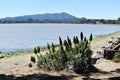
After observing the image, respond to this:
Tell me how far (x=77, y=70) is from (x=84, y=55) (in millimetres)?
994

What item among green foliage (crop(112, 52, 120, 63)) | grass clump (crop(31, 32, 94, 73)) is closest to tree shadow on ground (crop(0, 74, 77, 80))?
grass clump (crop(31, 32, 94, 73))

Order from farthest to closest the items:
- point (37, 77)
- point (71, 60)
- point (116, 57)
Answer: point (116, 57) < point (71, 60) < point (37, 77)

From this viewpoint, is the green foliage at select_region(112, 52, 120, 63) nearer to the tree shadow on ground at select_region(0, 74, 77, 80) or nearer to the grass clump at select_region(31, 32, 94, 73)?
the grass clump at select_region(31, 32, 94, 73)

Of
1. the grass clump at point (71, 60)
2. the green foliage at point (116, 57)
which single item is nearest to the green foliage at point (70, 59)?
the grass clump at point (71, 60)

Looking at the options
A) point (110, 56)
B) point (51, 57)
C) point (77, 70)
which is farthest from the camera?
point (110, 56)

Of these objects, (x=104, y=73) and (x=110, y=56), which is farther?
(x=110, y=56)

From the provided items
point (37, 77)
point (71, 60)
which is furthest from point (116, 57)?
point (37, 77)

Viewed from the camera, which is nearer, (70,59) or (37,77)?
(37,77)

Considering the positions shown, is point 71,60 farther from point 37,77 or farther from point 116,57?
point 116,57

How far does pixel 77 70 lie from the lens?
1546 cm

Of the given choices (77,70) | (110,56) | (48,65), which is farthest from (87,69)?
(110,56)

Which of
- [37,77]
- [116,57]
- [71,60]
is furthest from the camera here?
[116,57]

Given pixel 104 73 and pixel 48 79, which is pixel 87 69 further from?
pixel 48 79

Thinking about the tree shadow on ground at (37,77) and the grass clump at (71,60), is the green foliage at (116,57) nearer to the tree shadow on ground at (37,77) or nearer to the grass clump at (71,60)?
the grass clump at (71,60)
